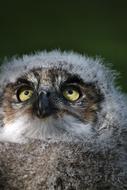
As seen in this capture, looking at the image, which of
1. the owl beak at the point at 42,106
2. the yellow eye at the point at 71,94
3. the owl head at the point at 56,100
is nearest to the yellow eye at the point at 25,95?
the owl head at the point at 56,100

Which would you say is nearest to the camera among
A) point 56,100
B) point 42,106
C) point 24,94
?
point 42,106

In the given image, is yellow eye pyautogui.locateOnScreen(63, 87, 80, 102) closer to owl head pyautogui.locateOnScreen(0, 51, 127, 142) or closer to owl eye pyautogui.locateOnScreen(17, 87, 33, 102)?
owl head pyautogui.locateOnScreen(0, 51, 127, 142)

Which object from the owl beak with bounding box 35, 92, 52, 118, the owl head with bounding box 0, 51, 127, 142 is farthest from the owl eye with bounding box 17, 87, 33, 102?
the owl beak with bounding box 35, 92, 52, 118

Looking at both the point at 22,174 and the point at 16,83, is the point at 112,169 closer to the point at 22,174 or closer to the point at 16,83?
the point at 22,174

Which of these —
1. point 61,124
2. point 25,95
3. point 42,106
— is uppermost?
point 25,95

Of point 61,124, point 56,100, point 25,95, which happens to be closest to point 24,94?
point 25,95

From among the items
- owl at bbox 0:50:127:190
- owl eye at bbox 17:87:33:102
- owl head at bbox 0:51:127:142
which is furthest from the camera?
owl eye at bbox 17:87:33:102

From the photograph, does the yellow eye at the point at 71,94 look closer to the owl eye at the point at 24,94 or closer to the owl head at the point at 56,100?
the owl head at the point at 56,100

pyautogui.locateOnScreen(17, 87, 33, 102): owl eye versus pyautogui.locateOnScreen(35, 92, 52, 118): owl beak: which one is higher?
pyautogui.locateOnScreen(17, 87, 33, 102): owl eye

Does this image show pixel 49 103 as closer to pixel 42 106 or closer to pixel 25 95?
pixel 42 106
